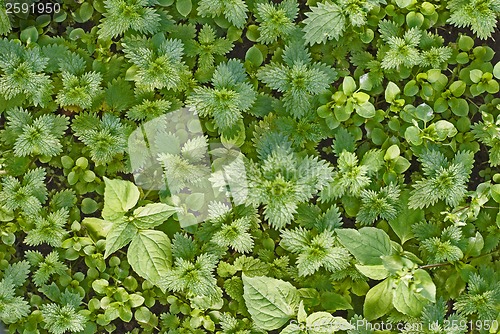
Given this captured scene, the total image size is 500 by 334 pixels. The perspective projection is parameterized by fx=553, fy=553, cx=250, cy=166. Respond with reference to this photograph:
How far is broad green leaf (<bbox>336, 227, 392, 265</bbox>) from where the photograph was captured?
181cm

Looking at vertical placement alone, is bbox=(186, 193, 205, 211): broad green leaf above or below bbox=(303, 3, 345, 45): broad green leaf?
Result: below

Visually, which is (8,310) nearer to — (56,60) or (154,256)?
(154,256)

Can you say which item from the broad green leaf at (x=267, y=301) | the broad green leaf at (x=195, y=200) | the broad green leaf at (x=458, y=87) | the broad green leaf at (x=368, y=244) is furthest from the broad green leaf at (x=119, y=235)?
the broad green leaf at (x=458, y=87)

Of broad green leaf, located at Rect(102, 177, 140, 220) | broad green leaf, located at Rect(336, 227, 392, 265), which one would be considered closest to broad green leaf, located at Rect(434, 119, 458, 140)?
broad green leaf, located at Rect(336, 227, 392, 265)

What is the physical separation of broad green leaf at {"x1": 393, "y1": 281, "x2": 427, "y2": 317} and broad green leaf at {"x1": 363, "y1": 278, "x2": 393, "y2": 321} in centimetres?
3

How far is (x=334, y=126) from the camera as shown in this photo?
1.89 meters

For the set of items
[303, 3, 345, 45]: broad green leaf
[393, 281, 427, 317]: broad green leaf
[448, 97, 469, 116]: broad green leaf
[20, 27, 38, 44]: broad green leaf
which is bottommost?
[393, 281, 427, 317]: broad green leaf

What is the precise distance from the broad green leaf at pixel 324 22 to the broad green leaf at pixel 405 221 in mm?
624

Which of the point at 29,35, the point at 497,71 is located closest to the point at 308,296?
the point at 497,71

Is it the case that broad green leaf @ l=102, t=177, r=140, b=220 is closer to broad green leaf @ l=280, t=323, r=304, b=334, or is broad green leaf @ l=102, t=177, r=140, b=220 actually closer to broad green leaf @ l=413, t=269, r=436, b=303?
broad green leaf @ l=280, t=323, r=304, b=334

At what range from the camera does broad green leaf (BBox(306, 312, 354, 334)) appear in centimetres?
182

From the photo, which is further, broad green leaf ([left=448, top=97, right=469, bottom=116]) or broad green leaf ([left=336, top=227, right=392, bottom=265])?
broad green leaf ([left=448, top=97, right=469, bottom=116])

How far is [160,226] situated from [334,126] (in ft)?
2.29

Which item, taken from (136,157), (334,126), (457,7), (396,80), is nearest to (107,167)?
(136,157)
